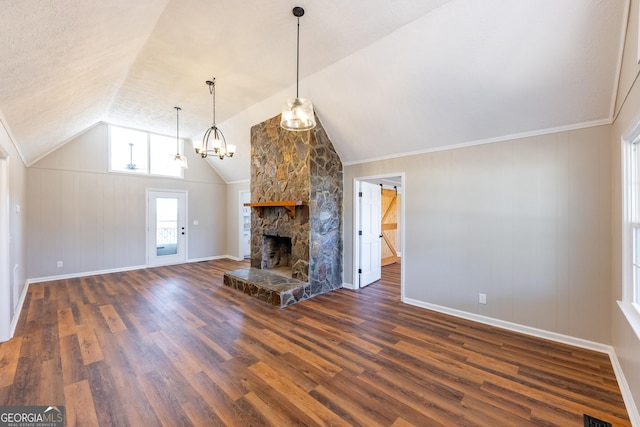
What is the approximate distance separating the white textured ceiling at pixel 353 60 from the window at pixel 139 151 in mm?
1982

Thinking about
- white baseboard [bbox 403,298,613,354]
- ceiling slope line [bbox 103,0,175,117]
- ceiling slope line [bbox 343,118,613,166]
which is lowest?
white baseboard [bbox 403,298,613,354]

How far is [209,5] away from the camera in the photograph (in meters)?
2.47

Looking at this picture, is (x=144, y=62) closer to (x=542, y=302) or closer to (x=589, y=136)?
(x=589, y=136)

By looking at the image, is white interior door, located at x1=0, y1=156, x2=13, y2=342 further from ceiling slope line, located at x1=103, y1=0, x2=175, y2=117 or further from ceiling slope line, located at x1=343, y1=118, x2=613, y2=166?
ceiling slope line, located at x1=343, y1=118, x2=613, y2=166

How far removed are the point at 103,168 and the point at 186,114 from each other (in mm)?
2541

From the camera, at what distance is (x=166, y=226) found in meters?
7.07

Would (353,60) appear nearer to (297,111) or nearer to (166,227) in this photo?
(297,111)

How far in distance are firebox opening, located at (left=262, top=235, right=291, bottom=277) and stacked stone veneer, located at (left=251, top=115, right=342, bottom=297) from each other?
0.39 metres

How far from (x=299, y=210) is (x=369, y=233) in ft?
4.96

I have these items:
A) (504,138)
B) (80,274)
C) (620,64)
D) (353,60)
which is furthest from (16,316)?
(620,64)

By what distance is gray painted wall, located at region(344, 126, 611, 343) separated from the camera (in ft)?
9.03

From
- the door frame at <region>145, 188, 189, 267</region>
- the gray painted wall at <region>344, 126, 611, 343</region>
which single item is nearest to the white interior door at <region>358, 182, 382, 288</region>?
the gray painted wall at <region>344, 126, 611, 343</region>

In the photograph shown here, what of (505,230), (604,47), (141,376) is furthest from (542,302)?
(141,376)

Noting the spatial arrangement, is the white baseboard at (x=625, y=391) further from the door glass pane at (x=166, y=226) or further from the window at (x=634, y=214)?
the door glass pane at (x=166, y=226)
